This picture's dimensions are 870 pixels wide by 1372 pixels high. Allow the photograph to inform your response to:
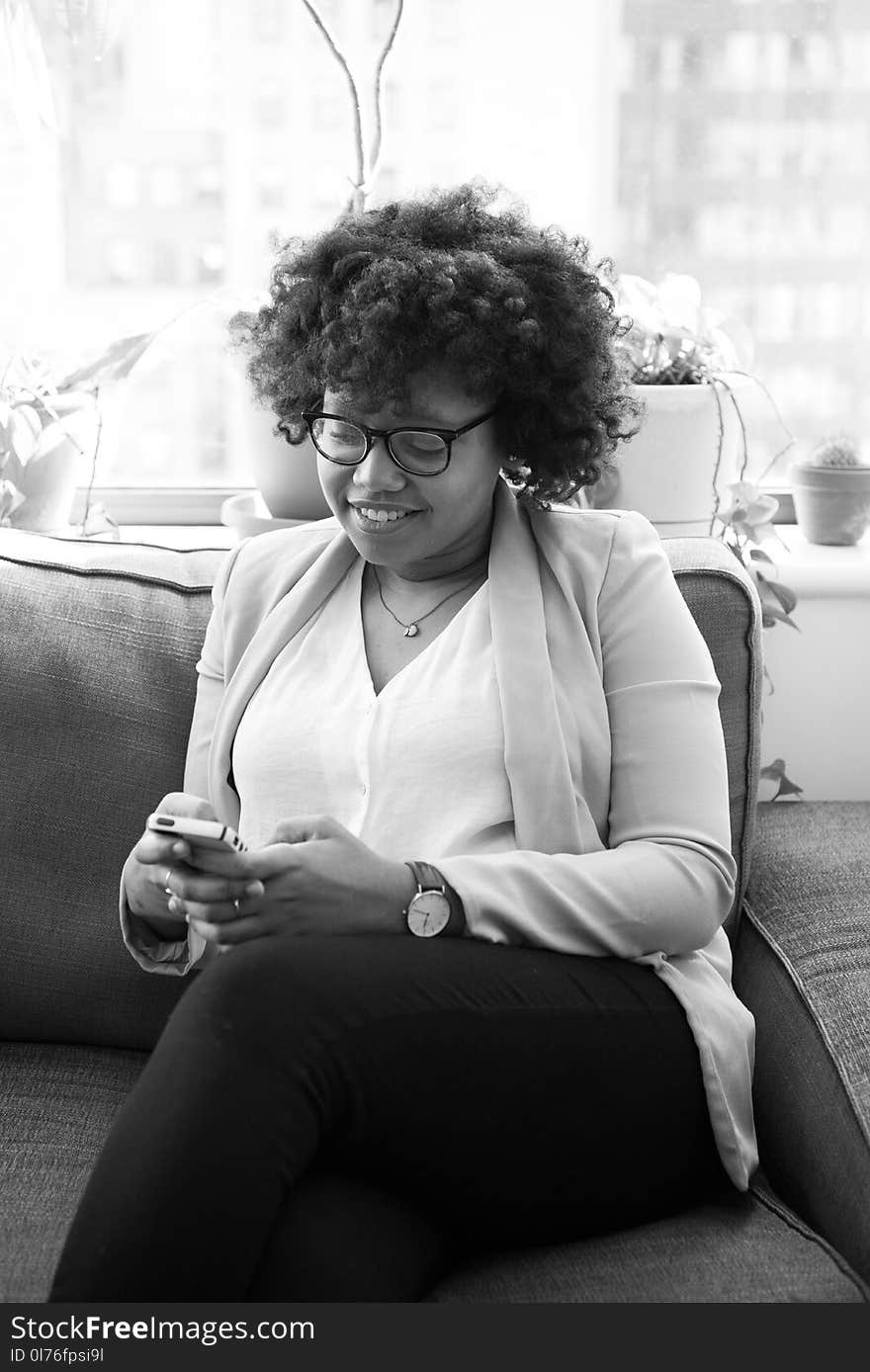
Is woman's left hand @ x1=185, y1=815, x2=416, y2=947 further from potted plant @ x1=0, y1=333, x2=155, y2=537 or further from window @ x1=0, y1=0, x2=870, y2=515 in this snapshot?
window @ x1=0, y1=0, x2=870, y2=515

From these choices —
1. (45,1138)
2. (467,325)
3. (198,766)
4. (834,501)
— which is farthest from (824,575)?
(45,1138)

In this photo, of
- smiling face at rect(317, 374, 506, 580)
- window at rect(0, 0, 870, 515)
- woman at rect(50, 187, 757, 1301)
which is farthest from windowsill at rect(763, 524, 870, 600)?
smiling face at rect(317, 374, 506, 580)

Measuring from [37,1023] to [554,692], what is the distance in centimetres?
67

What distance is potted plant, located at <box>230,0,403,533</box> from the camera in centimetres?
190

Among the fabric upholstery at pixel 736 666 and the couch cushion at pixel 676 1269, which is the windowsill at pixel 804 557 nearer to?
the fabric upholstery at pixel 736 666

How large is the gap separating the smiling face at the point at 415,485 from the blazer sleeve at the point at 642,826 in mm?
158

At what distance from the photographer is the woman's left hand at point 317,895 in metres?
1.18

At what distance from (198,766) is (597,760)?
0.42 meters

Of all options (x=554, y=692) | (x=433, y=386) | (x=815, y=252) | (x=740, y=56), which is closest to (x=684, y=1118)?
(x=554, y=692)

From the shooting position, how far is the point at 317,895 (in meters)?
1.18

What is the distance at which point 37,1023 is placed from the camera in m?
1.53

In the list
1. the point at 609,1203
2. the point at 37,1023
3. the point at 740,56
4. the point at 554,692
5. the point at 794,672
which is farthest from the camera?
the point at 740,56

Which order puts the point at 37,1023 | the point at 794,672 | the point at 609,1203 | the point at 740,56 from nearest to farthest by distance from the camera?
the point at 609,1203, the point at 37,1023, the point at 794,672, the point at 740,56
